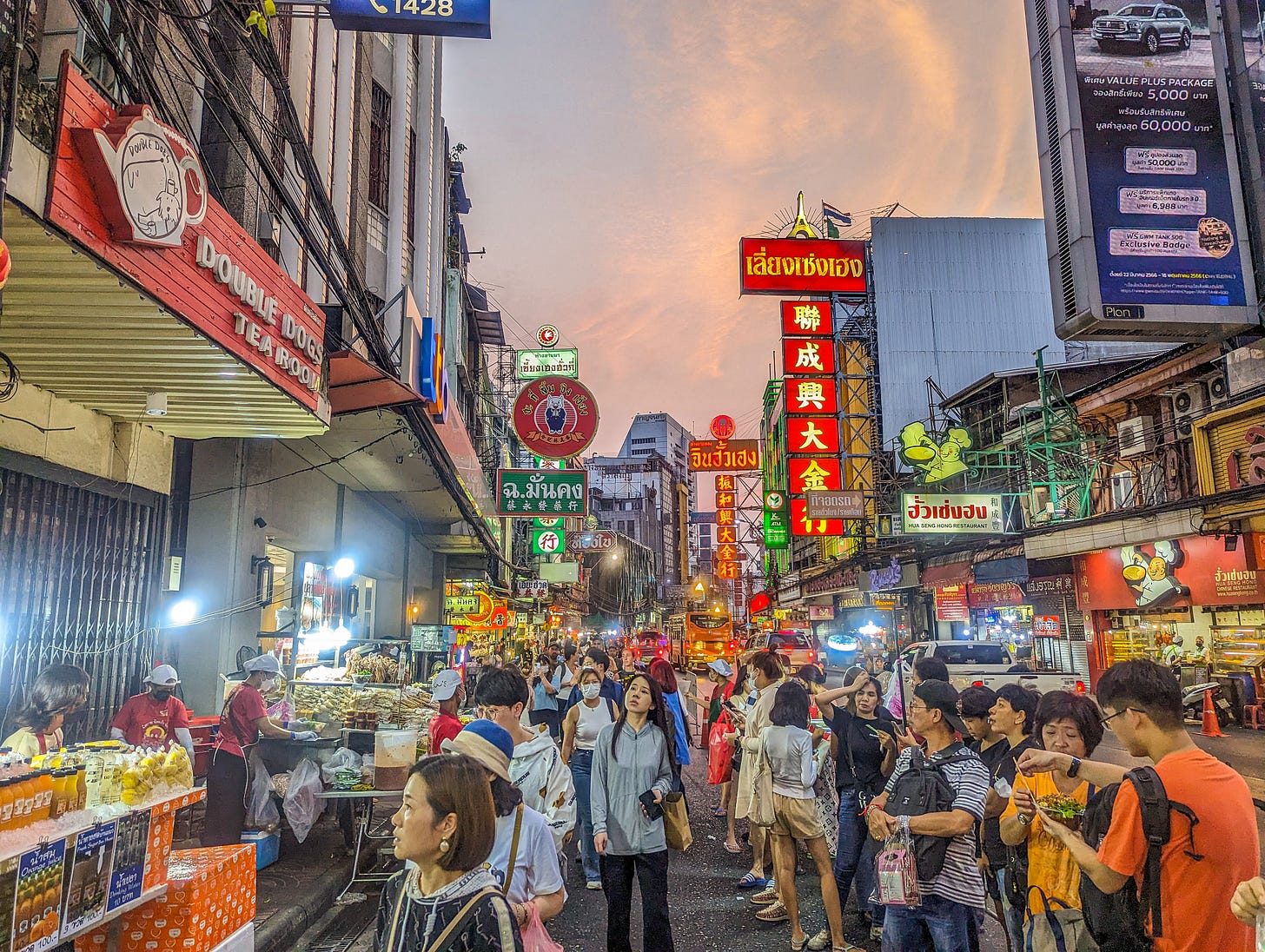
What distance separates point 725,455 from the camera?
1444 inches

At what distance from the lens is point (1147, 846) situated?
2912 mm

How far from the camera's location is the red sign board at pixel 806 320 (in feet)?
91.6

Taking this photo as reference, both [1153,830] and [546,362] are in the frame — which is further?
[546,362]

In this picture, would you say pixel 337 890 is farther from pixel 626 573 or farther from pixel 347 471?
pixel 626 573

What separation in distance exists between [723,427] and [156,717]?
1477 inches

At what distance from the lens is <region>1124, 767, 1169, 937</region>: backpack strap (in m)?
2.88

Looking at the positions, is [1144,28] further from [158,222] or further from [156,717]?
[156,717]

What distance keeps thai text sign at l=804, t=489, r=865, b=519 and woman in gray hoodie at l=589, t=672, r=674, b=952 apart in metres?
19.2

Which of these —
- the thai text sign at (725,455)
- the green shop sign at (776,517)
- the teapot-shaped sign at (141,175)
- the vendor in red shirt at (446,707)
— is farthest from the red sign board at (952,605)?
the teapot-shaped sign at (141,175)

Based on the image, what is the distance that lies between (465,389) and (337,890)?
27.6 meters

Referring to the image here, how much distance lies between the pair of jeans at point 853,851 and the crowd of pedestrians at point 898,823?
2cm

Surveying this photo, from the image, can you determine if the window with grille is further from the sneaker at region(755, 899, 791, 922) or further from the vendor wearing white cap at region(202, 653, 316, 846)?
the sneaker at region(755, 899, 791, 922)

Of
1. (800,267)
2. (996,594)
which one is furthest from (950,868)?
(800,267)

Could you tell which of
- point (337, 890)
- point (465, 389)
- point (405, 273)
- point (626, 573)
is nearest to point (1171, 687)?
point (337, 890)
